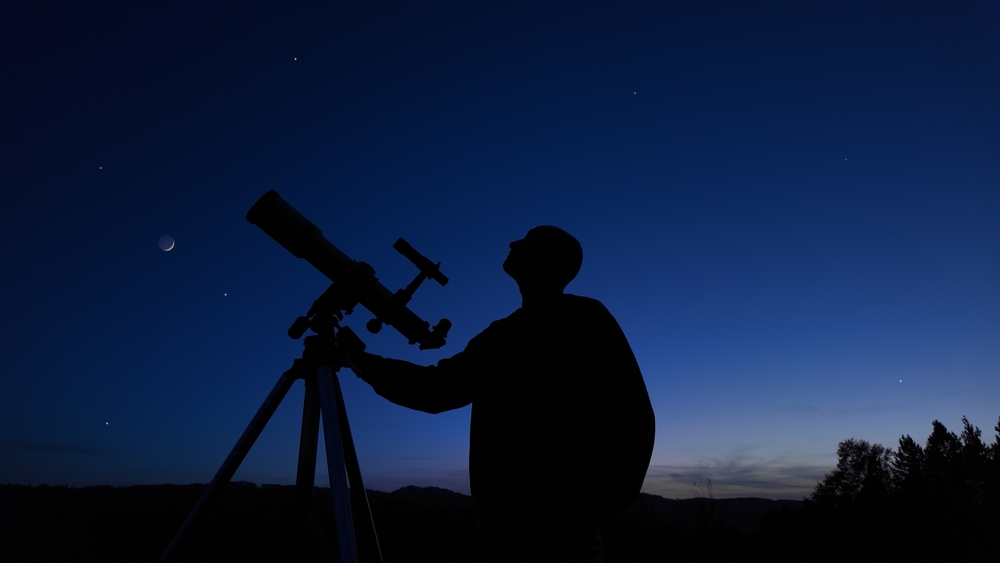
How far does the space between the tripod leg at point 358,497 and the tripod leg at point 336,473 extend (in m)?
0.20

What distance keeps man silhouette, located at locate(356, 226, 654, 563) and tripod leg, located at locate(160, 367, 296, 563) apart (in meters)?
0.42

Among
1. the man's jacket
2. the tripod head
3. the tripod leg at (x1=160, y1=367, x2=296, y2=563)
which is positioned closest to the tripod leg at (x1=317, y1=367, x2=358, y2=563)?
the tripod leg at (x1=160, y1=367, x2=296, y2=563)

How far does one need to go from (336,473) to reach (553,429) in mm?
795

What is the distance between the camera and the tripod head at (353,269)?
9.37 feet

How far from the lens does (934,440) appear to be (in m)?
58.3

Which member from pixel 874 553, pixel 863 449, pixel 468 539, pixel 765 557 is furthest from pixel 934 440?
pixel 468 539

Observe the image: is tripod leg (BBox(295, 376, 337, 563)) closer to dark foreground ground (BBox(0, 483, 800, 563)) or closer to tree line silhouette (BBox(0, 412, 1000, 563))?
tree line silhouette (BBox(0, 412, 1000, 563))

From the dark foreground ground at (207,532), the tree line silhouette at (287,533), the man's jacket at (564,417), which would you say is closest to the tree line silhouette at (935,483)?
the tree line silhouette at (287,533)

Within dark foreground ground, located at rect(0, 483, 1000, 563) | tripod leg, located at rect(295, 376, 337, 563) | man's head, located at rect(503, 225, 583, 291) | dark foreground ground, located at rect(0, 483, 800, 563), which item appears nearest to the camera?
tripod leg, located at rect(295, 376, 337, 563)

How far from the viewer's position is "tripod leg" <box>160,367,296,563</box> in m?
1.72

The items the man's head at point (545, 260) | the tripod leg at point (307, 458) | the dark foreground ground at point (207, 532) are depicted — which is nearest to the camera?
the tripod leg at point (307, 458)

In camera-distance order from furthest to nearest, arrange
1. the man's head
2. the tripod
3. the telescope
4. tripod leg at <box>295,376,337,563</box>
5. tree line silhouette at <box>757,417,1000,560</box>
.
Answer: tree line silhouette at <box>757,417,1000,560</box>
the man's head
tripod leg at <box>295,376,337,563</box>
the tripod
the telescope

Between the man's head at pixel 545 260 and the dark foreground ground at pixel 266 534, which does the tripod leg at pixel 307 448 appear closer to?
the dark foreground ground at pixel 266 534

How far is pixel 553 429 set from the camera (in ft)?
5.87
